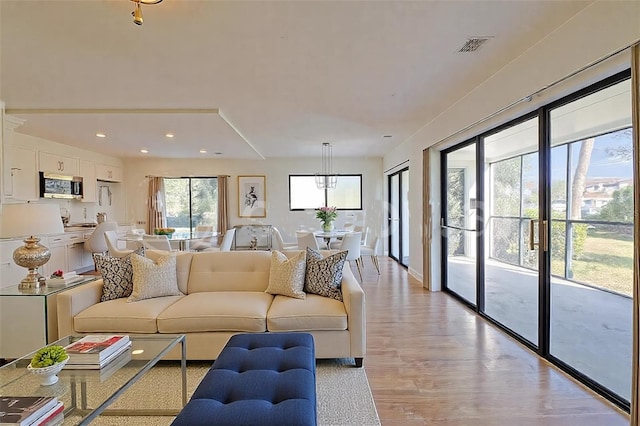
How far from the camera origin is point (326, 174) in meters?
8.80

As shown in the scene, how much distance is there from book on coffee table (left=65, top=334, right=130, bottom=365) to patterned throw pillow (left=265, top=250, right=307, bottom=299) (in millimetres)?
1331

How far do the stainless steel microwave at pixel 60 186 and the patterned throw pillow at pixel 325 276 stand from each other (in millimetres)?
5437

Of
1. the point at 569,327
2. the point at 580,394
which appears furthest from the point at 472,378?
the point at 569,327

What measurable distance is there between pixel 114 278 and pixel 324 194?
6185 mm

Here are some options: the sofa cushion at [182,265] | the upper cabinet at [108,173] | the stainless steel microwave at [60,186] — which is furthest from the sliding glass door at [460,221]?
the upper cabinet at [108,173]

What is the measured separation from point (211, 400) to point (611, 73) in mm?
3028

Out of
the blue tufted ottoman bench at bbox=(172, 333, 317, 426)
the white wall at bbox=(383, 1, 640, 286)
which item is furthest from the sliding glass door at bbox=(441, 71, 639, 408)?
the blue tufted ottoman bench at bbox=(172, 333, 317, 426)

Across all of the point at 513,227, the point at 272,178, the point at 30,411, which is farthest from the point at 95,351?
the point at 272,178

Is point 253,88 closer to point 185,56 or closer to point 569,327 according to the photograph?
point 185,56

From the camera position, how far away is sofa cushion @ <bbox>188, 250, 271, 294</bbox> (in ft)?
10.9

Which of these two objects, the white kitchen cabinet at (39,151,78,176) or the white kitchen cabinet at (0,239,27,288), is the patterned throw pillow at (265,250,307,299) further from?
the white kitchen cabinet at (39,151,78,176)

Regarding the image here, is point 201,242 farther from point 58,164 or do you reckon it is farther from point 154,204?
point 58,164

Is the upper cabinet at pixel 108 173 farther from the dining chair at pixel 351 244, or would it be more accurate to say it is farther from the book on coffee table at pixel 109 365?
the book on coffee table at pixel 109 365

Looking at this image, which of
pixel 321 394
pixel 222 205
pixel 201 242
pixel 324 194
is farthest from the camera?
pixel 324 194
